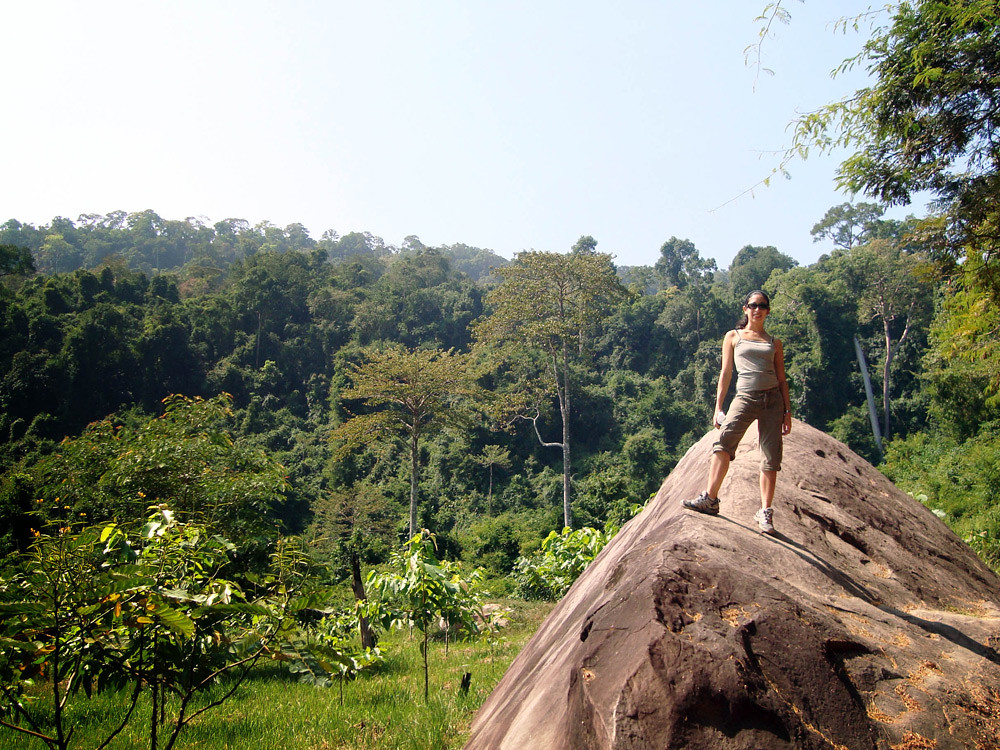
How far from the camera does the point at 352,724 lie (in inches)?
171

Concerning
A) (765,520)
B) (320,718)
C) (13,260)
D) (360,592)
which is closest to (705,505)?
(765,520)

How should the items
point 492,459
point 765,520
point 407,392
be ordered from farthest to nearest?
point 492,459
point 407,392
point 765,520

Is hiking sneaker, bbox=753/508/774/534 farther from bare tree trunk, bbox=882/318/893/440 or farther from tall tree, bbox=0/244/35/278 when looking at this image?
tall tree, bbox=0/244/35/278

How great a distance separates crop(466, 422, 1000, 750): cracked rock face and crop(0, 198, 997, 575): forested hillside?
545 inches

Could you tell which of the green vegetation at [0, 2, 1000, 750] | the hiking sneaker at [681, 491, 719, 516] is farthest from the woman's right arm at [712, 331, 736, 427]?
the green vegetation at [0, 2, 1000, 750]

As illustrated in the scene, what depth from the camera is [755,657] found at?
95.7 inches

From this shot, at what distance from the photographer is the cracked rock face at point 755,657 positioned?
2.25 meters

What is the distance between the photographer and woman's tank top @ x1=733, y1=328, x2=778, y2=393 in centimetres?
385

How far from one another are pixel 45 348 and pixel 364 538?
17643mm

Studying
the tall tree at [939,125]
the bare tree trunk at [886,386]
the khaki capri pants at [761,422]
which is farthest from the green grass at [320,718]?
the bare tree trunk at [886,386]

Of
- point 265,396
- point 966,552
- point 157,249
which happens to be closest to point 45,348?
point 265,396

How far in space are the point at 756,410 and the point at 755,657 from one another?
5.66ft

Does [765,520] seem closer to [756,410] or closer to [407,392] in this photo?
[756,410]

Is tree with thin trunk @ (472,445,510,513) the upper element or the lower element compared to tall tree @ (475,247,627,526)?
lower
